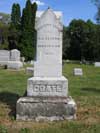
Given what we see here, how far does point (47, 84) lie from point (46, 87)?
0.24ft

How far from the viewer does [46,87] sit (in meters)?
8.98

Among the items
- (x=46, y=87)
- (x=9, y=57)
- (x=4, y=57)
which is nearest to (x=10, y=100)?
(x=46, y=87)

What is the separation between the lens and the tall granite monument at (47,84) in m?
8.53

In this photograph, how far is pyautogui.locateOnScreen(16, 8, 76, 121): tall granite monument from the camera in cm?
853

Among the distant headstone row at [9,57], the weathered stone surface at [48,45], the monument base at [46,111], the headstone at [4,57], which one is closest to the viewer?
the monument base at [46,111]

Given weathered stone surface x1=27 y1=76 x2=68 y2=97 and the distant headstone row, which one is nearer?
weathered stone surface x1=27 y1=76 x2=68 y2=97

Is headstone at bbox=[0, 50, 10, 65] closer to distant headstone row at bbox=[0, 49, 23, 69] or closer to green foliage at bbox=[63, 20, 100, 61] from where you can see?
distant headstone row at bbox=[0, 49, 23, 69]

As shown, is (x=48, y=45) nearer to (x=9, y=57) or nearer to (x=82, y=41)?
(x=9, y=57)

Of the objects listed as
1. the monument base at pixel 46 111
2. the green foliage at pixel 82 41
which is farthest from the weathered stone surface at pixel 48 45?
the green foliage at pixel 82 41

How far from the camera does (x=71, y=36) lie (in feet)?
277

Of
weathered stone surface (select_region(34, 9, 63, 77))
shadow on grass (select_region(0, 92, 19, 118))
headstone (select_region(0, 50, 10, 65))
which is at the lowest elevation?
shadow on grass (select_region(0, 92, 19, 118))

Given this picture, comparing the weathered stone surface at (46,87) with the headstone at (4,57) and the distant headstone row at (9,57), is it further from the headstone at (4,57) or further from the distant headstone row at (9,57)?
the headstone at (4,57)

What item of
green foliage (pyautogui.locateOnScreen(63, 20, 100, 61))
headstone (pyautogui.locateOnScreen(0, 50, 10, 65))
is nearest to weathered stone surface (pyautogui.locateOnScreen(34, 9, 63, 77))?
headstone (pyautogui.locateOnScreen(0, 50, 10, 65))

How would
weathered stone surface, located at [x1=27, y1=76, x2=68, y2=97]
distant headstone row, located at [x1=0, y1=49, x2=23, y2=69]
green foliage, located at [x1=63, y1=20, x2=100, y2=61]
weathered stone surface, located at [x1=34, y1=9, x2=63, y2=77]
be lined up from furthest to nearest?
green foliage, located at [x1=63, y1=20, x2=100, y2=61] → distant headstone row, located at [x1=0, y1=49, x2=23, y2=69] → weathered stone surface, located at [x1=34, y1=9, x2=63, y2=77] → weathered stone surface, located at [x1=27, y1=76, x2=68, y2=97]
